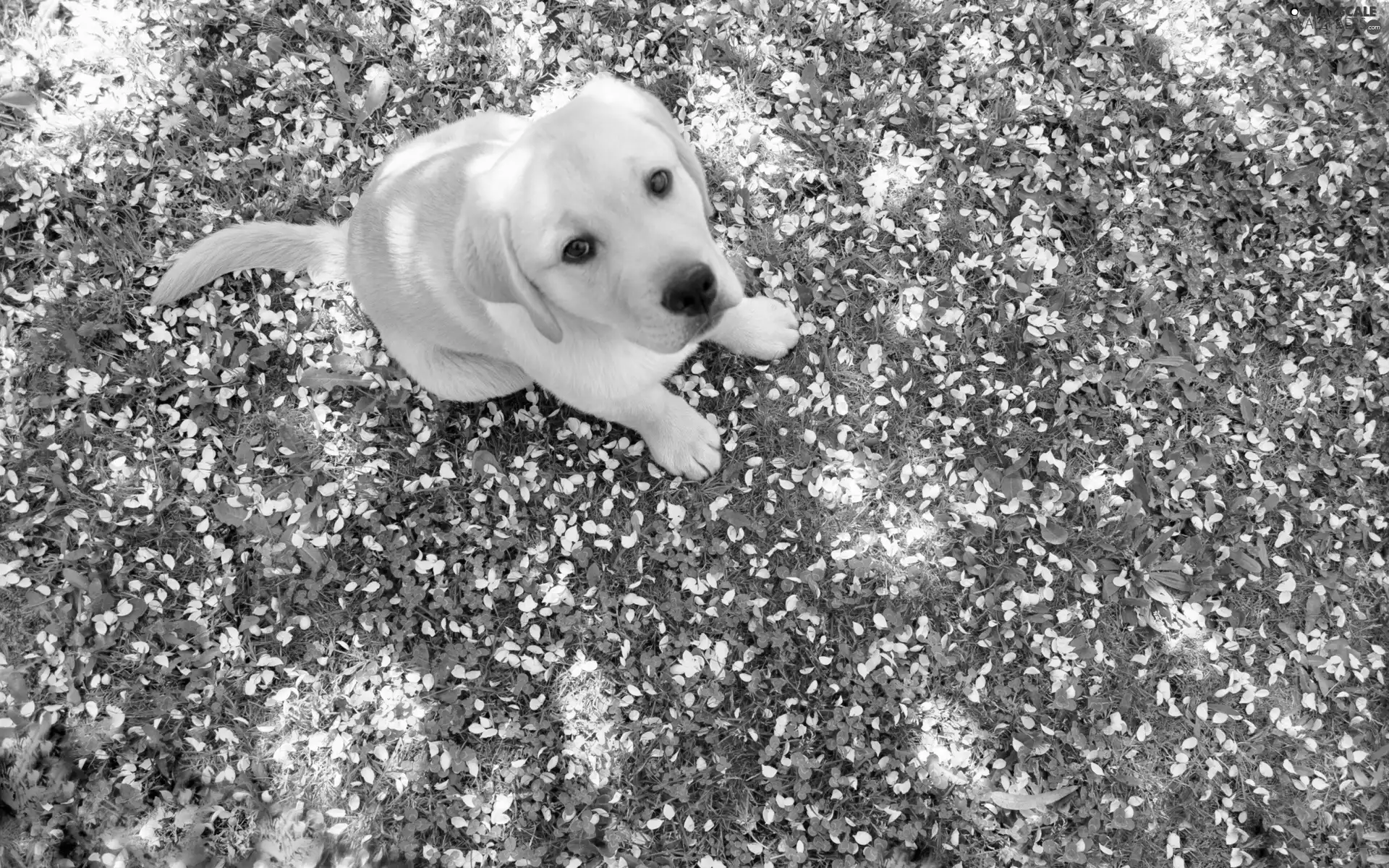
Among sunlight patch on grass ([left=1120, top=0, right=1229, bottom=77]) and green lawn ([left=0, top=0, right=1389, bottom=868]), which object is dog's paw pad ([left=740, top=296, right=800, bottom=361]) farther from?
sunlight patch on grass ([left=1120, top=0, right=1229, bottom=77])

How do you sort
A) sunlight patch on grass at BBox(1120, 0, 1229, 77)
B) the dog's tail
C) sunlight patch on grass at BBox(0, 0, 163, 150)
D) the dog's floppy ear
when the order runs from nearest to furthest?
the dog's floppy ear, the dog's tail, sunlight patch on grass at BBox(0, 0, 163, 150), sunlight patch on grass at BBox(1120, 0, 1229, 77)

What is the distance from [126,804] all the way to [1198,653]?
5.52 meters

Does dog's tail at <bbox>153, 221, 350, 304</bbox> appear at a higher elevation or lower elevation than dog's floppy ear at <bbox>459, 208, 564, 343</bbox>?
lower

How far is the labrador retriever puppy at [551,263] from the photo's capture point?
2.61 m

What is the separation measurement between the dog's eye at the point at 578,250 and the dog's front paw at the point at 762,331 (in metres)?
1.57

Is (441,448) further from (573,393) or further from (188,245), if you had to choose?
(188,245)

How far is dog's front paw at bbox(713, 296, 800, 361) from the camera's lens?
4.20m

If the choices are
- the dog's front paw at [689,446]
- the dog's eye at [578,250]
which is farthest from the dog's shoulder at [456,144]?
the dog's front paw at [689,446]

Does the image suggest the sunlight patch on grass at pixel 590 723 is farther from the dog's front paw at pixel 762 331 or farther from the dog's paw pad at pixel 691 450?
the dog's front paw at pixel 762 331

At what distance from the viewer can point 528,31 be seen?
185 inches

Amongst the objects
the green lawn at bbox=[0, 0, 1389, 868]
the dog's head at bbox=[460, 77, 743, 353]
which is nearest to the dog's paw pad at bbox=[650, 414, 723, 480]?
the green lawn at bbox=[0, 0, 1389, 868]

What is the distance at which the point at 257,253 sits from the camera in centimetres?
388

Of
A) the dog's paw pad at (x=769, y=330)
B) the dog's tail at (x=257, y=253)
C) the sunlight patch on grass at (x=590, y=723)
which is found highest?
the dog's tail at (x=257, y=253)

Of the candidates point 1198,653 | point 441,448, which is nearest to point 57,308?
point 441,448
